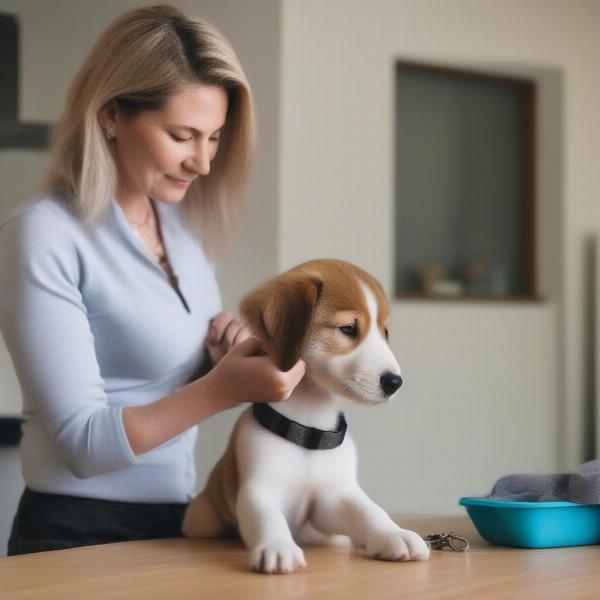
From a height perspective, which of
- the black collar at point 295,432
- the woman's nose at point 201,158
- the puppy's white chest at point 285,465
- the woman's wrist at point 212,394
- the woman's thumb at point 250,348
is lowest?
the puppy's white chest at point 285,465

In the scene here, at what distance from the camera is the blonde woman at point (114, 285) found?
4.78 feet

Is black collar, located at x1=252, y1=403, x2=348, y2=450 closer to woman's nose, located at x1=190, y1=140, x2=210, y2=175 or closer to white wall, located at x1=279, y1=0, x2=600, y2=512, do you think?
woman's nose, located at x1=190, y1=140, x2=210, y2=175

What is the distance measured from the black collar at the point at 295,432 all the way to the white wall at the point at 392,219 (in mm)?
2284

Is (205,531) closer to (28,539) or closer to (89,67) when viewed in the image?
(28,539)

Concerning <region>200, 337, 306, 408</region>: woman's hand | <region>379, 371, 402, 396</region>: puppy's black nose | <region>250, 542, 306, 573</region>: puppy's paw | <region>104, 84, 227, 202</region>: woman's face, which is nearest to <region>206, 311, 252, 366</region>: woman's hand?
<region>104, 84, 227, 202</region>: woman's face

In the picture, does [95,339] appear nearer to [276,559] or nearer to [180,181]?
[180,181]

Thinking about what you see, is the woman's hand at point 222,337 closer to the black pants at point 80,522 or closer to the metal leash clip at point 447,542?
the black pants at point 80,522

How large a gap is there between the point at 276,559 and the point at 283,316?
298mm

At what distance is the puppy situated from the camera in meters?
1.27

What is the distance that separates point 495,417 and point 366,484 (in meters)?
0.68

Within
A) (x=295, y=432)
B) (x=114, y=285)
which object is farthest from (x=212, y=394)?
(x=114, y=285)

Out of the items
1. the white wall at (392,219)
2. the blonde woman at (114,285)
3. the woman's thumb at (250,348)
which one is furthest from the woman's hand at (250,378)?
the white wall at (392,219)

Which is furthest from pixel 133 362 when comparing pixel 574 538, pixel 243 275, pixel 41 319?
pixel 243 275

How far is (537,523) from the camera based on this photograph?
1.35 metres
